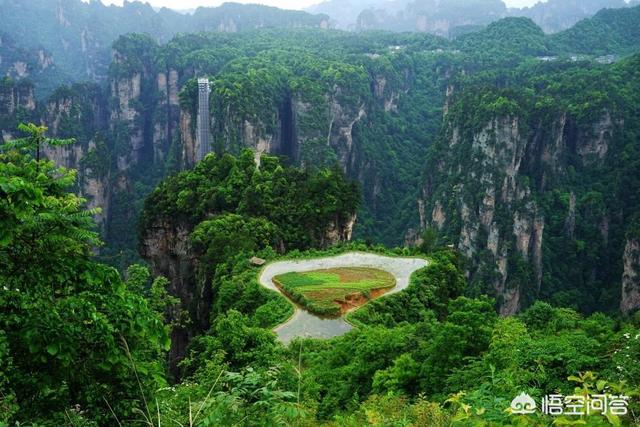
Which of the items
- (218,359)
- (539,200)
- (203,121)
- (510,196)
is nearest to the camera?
(218,359)

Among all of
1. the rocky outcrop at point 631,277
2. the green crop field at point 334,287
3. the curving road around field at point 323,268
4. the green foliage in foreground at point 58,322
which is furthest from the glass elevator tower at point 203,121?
the green foliage in foreground at point 58,322

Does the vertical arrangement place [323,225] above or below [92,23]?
below

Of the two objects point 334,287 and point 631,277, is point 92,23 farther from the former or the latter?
point 334,287

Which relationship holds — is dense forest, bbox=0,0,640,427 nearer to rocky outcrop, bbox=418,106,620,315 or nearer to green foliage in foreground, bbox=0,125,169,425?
green foliage in foreground, bbox=0,125,169,425

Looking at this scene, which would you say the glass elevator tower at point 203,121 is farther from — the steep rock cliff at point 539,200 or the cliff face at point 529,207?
the steep rock cliff at point 539,200

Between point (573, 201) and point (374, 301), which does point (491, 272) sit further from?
point (374, 301)

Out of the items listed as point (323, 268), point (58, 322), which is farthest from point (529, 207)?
point (58, 322)

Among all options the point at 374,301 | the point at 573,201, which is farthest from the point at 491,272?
the point at 374,301
